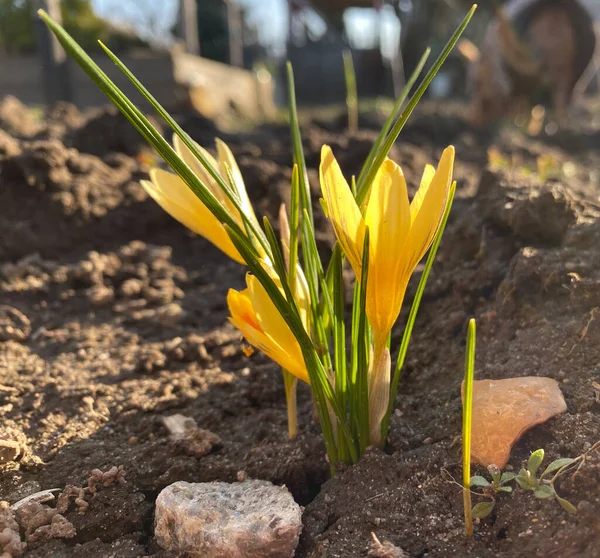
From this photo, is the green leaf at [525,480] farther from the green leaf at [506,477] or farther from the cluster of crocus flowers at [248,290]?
the cluster of crocus flowers at [248,290]

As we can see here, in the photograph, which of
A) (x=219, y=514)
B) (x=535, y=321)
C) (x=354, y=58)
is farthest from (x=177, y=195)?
(x=354, y=58)

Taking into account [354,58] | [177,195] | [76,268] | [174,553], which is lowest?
[174,553]

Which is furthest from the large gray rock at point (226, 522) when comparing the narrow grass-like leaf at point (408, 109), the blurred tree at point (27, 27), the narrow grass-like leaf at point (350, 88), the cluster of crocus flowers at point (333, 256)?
the blurred tree at point (27, 27)

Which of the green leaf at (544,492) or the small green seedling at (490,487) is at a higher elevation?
the green leaf at (544,492)

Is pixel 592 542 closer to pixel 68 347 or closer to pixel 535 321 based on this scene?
pixel 535 321

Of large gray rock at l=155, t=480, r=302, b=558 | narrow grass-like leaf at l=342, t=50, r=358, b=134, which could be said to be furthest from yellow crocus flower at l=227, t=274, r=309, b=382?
narrow grass-like leaf at l=342, t=50, r=358, b=134

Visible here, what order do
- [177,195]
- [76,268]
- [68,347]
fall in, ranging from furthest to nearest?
[76,268]
[68,347]
[177,195]

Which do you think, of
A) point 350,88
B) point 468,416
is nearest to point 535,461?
point 468,416

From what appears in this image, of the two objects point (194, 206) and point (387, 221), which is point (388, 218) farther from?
point (194, 206)
